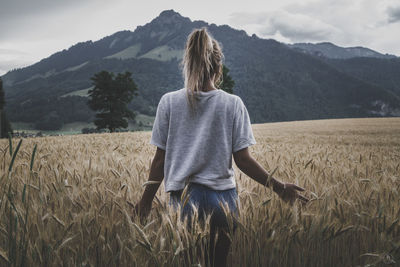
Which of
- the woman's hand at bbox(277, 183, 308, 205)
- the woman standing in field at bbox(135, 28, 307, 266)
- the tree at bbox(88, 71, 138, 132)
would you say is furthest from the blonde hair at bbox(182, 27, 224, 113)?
the tree at bbox(88, 71, 138, 132)

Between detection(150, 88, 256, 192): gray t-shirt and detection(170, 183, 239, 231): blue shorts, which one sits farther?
detection(150, 88, 256, 192): gray t-shirt

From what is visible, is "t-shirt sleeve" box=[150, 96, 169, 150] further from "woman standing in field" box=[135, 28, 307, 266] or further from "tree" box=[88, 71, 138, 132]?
"tree" box=[88, 71, 138, 132]

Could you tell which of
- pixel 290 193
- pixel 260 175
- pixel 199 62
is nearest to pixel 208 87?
pixel 199 62

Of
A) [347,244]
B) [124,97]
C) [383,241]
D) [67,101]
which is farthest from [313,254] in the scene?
[67,101]

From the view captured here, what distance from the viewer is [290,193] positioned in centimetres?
195

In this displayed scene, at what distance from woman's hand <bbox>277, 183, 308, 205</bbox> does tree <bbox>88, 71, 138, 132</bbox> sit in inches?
1781

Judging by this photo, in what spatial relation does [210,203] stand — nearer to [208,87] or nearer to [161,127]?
[161,127]

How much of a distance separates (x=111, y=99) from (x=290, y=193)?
1879 inches

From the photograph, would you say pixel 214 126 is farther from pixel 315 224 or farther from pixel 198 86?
pixel 315 224

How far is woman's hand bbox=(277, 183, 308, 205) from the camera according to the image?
1.92 metres

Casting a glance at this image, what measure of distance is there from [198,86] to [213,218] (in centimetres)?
91

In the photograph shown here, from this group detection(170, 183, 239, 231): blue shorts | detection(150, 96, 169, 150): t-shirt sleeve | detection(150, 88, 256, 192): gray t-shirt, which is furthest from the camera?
detection(150, 96, 169, 150): t-shirt sleeve

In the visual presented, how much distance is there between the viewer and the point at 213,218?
1740mm

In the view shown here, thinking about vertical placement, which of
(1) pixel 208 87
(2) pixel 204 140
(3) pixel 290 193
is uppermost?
(1) pixel 208 87
